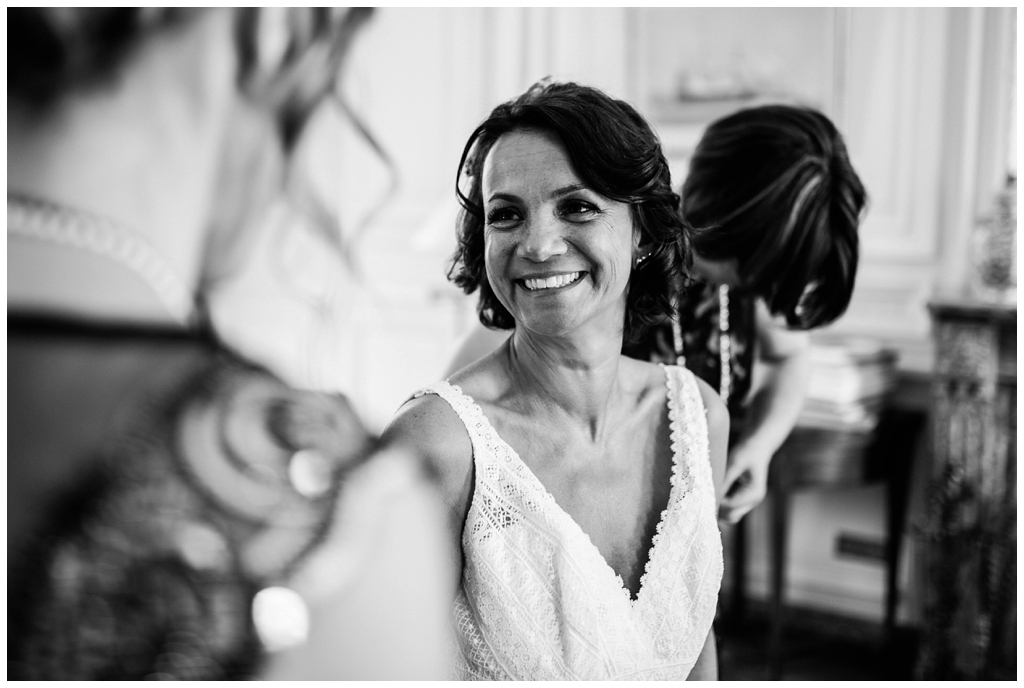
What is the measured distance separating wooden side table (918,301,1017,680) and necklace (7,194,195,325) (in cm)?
185

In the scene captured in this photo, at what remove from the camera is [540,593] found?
3.16 feet

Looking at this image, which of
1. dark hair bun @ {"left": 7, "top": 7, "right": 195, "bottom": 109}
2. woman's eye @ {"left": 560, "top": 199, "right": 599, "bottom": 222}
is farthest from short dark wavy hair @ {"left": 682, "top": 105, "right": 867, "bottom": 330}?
dark hair bun @ {"left": 7, "top": 7, "right": 195, "bottom": 109}

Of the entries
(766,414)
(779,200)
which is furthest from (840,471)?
(779,200)

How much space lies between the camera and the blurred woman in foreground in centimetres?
145

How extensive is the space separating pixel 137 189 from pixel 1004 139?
Answer: 220cm

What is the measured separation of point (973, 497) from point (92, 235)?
7.02 feet

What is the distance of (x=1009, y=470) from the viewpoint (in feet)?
7.45

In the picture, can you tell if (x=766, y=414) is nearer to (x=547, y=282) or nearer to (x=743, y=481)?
(x=743, y=481)

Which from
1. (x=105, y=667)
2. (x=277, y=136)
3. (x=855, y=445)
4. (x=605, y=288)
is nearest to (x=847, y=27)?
(x=855, y=445)

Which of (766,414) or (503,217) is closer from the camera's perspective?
(503,217)

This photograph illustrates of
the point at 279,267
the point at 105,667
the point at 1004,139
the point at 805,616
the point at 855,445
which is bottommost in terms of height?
the point at 805,616

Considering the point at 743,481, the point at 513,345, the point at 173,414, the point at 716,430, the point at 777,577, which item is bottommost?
the point at 777,577

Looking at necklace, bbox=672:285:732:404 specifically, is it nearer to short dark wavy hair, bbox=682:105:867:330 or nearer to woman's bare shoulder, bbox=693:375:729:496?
short dark wavy hair, bbox=682:105:867:330

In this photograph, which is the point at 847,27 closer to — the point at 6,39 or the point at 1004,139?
the point at 1004,139
